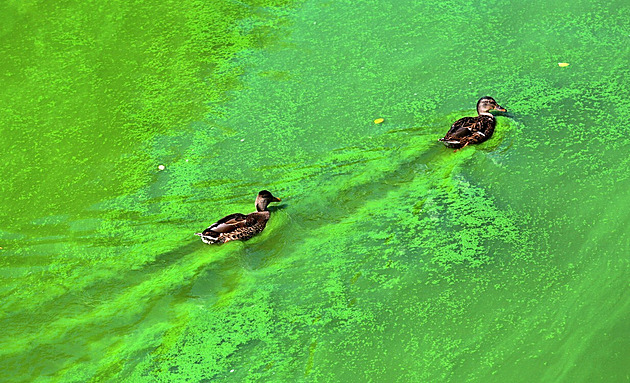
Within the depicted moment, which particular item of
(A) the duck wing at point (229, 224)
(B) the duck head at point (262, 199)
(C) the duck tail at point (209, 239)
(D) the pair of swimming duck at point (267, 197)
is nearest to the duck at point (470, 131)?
(D) the pair of swimming duck at point (267, 197)

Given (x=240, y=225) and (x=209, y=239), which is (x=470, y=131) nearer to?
(x=240, y=225)

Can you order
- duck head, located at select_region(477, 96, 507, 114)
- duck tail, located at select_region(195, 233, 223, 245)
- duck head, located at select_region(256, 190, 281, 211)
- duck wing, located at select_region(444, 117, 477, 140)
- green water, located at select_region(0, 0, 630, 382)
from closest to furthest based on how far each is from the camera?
green water, located at select_region(0, 0, 630, 382) → duck tail, located at select_region(195, 233, 223, 245) → duck head, located at select_region(256, 190, 281, 211) → duck wing, located at select_region(444, 117, 477, 140) → duck head, located at select_region(477, 96, 507, 114)

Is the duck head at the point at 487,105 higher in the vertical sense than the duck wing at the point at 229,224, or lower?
higher

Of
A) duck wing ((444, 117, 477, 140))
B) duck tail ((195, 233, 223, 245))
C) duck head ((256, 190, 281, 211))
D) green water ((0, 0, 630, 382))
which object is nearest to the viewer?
green water ((0, 0, 630, 382))

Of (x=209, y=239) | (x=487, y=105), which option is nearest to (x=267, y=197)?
(x=209, y=239)

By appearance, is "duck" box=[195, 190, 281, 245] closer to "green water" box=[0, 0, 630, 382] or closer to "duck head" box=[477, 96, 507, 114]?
"green water" box=[0, 0, 630, 382]

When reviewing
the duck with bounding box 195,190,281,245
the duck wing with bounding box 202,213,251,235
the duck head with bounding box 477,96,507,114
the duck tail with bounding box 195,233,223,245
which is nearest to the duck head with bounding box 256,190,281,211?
the duck with bounding box 195,190,281,245

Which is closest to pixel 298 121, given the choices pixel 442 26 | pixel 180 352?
pixel 442 26

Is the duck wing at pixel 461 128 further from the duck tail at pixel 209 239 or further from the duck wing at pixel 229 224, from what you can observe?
the duck tail at pixel 209 239
